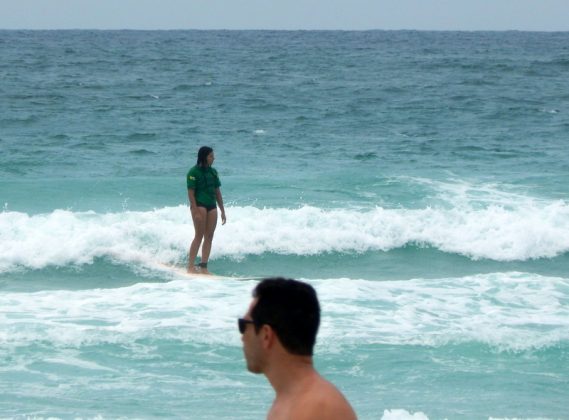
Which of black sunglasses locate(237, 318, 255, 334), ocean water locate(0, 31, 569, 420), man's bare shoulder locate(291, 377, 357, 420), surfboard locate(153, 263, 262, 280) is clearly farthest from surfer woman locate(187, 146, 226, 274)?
man's bare shoulder locate(291, 377, 357, 420)

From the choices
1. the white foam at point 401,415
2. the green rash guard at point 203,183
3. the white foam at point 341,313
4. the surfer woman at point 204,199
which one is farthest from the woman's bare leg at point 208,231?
the white foam at point 401,415

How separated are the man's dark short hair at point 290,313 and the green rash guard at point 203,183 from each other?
8.35 m

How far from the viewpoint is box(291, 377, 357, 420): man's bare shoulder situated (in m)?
2.58

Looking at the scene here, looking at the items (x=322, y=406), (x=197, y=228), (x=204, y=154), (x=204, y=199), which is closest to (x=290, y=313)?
(x=322, y=406)

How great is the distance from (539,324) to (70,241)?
255 inches

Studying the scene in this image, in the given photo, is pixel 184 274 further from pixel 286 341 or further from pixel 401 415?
pixel 286 341

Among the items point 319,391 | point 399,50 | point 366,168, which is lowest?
point 319,391

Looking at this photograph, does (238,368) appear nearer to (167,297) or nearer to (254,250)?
(167,297)

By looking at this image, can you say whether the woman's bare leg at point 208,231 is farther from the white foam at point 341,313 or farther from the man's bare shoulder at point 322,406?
the man's bare shoulder at point 322,406

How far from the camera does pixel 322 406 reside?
2.59 meters

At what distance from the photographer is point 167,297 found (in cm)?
1006

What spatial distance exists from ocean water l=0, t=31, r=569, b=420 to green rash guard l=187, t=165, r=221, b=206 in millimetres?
903

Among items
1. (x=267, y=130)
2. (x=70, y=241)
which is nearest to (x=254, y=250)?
(x=70, y=241)

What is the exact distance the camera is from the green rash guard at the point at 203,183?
1105cm
